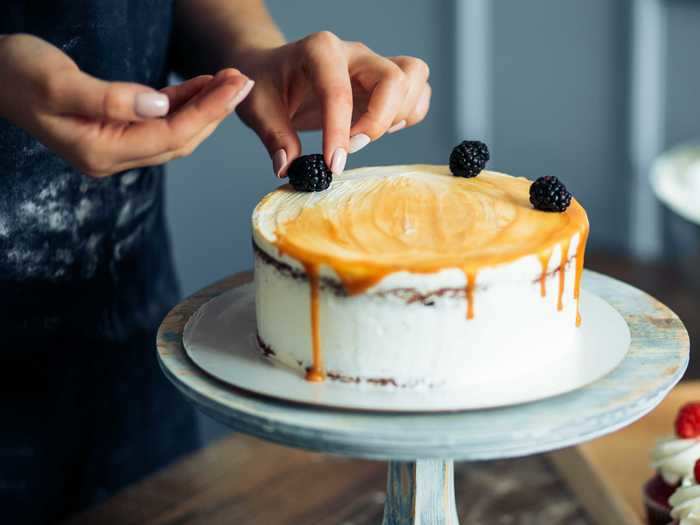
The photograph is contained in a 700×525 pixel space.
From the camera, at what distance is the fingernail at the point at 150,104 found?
0.92 m

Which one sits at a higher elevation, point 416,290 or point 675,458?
point 416,290

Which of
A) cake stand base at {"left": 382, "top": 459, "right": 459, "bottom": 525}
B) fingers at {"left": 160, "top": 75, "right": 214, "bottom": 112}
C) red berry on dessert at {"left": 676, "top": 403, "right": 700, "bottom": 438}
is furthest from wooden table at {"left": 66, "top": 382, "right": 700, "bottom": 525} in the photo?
fingers at {"left": 160, "top": 75, "right": 214, "bottom": 112}

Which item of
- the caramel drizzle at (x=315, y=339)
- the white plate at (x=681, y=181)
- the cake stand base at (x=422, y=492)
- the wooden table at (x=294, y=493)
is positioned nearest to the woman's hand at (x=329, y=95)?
the caramel drizzle at (x=315, y=339)

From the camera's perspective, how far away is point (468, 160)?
1.23 m

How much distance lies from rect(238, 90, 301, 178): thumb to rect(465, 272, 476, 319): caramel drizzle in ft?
0.95

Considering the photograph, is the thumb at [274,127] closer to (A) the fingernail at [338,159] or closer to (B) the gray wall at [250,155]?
(A) the fingernail at [338,159]

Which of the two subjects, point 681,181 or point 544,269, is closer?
point 544,269

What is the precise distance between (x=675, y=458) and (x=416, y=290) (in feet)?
1.92

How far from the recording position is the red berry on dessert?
1441mm

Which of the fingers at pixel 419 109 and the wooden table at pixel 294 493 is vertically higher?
the fingers at pixel 419 109

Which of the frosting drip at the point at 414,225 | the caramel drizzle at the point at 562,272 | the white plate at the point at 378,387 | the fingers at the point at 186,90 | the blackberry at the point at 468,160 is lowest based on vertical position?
the white plate at the point at 378,387

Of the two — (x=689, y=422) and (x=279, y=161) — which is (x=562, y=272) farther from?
(x=689, y=422)

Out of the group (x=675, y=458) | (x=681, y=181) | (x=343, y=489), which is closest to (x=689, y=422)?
(x=675, y=458)

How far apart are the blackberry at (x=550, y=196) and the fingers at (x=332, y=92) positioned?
0.68ft
